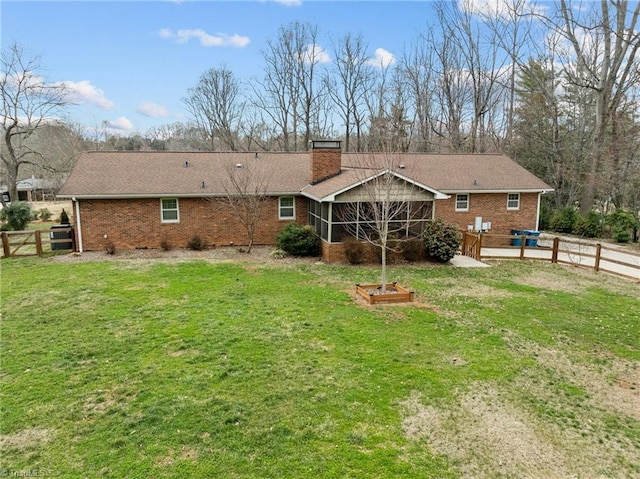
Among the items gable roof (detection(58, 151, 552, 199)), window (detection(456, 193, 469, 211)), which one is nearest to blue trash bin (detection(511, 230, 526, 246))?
gable roof (detection(58, 151, 552, 199))

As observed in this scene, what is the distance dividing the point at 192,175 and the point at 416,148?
22287mm

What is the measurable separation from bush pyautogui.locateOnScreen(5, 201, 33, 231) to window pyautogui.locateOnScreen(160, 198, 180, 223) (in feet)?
37.4

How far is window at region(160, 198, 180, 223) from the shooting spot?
17266 millimetres

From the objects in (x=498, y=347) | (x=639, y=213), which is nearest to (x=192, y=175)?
(x=498, y=347)

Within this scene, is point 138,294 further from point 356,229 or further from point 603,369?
point 603,369

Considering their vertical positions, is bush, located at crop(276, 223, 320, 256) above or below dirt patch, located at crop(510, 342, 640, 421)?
above

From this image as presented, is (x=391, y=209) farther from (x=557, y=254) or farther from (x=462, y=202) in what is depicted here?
(x=462, y=202)

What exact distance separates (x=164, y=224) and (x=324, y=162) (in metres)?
6.98

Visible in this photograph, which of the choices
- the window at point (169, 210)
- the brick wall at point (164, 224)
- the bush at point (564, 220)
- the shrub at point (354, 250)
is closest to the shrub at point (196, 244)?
the brick wall at point (164, 224)

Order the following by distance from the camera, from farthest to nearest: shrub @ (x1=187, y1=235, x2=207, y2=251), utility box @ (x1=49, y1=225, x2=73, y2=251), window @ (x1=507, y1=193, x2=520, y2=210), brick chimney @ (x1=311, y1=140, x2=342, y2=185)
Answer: window @ (x1=507, y1=193, x2=520, y2=210), brick chimney @ (x1=311, y1=140, x2=342, y2=185), shrub @ (x1=187, y1=235, x2=207, y2=251), utility box @ (x1=49, y1=225, x2=73, y2=251)

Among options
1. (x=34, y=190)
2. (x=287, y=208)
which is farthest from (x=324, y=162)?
(x=34, y=190)

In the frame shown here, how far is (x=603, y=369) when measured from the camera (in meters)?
7.00

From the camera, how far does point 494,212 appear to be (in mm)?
20250

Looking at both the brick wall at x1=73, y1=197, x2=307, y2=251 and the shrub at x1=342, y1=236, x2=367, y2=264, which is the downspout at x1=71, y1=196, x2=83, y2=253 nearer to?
the brick wall at x1=73, y1=197, x2=307, y2=251
